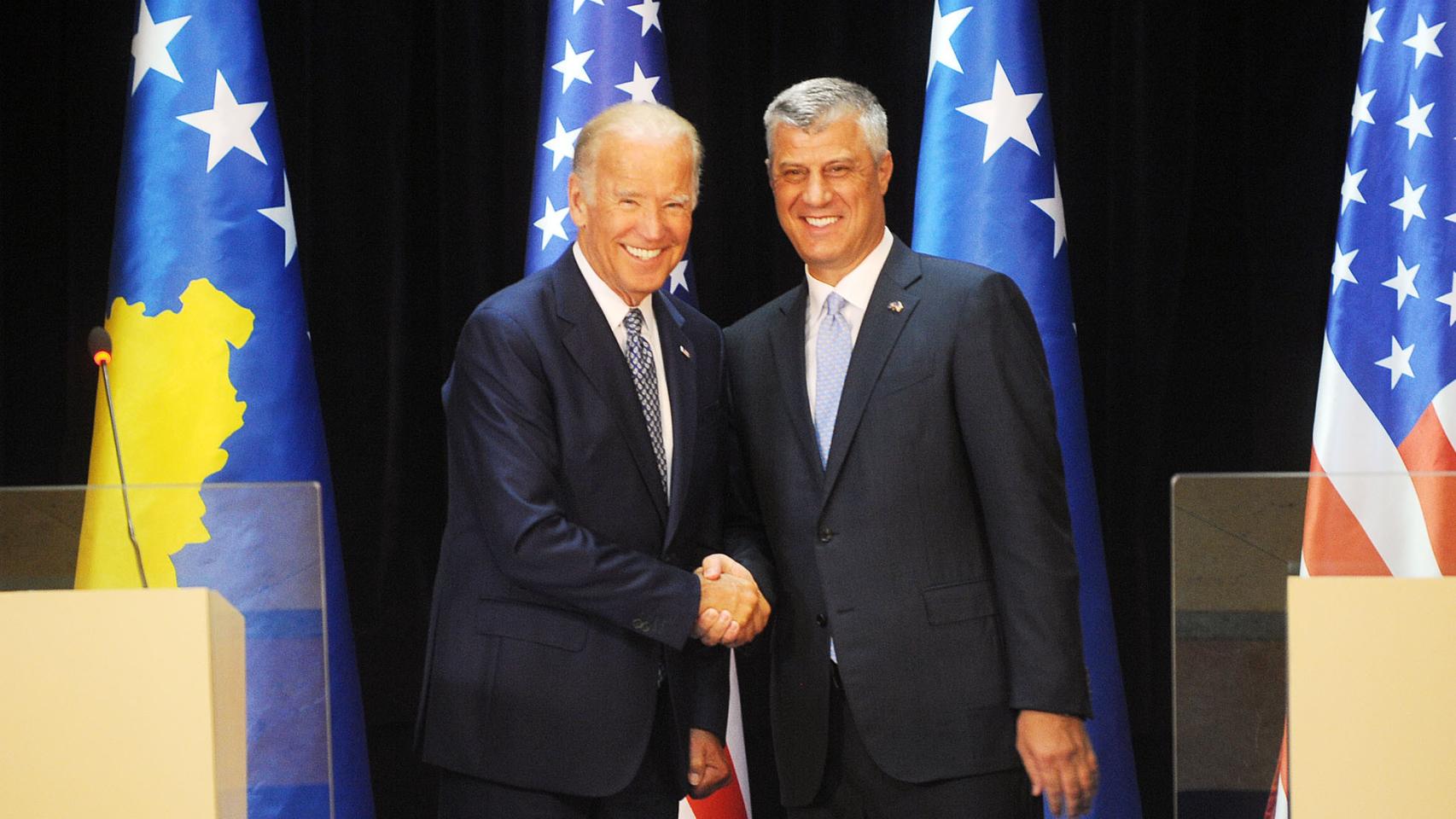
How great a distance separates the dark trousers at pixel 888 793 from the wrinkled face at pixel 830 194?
684 millimetres

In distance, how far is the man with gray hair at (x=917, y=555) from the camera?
90.6 inches

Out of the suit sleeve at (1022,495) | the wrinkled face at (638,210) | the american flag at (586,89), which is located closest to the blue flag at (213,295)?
the american flag at (586,89)

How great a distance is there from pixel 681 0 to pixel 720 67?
0.19m

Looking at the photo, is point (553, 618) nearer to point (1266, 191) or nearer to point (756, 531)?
point (756, 531)

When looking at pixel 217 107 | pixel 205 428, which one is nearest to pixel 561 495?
pixel 205 428

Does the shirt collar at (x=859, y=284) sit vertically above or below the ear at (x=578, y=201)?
below

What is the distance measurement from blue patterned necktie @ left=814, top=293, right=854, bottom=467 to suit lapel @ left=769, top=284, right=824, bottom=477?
0.06 feet

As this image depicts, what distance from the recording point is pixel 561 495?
2.34 m

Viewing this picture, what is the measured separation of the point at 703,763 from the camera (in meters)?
2.44

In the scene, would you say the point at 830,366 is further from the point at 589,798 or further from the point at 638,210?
the point at 589,798

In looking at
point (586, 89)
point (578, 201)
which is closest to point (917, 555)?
point (578, 201)

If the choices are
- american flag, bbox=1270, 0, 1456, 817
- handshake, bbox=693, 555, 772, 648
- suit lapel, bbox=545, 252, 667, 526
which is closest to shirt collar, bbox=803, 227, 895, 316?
suit lapel, bbox=545, 252, 667, 526

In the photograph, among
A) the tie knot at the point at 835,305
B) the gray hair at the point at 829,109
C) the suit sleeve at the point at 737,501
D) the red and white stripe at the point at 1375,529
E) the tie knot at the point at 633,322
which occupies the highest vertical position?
the gray hair at the point at 829,109

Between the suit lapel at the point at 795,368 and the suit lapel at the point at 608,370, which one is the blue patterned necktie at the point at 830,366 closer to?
the suit lapel at the point at 795,368
